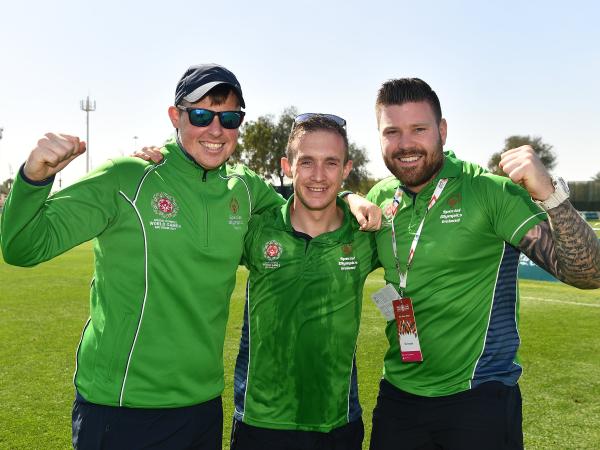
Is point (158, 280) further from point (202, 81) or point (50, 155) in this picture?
point (202, 81)

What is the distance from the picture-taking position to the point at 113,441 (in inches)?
111

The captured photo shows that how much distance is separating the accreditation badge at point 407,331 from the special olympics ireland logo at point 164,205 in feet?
4.35

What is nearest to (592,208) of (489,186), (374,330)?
(374,330)

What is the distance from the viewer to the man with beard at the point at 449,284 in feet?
10.2

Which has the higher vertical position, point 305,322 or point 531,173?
point 531,173

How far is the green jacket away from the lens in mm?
2834

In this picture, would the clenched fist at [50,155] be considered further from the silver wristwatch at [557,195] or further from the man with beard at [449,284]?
the silver wristwatch at [557,195]

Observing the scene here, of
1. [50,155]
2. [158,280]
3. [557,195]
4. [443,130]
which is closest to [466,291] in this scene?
[557,195]

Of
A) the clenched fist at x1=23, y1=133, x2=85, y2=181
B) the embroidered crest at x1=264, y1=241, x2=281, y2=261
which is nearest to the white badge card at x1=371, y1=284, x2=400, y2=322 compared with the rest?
the embroidered crest at x1=264, y1=241, x2=281, y2=261

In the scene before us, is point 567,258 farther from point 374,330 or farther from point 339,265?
point 374,330

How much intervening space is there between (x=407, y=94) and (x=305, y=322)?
1.44 meters

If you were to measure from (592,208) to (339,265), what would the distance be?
6855 cm

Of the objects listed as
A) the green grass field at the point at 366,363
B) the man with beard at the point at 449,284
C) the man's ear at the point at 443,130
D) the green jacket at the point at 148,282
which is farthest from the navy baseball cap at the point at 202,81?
the green grass field at the point at 366,363

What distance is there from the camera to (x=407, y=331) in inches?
130
